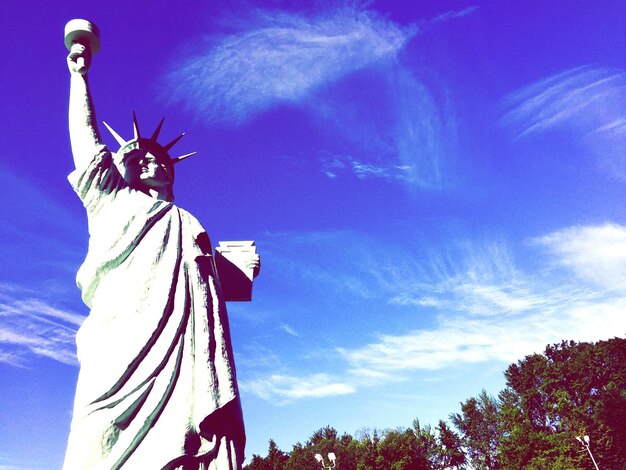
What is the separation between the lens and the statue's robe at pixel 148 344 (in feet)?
13.0

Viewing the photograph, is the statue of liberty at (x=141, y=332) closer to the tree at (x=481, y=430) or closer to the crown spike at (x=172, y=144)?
the crown spike at (x=172, y=144)

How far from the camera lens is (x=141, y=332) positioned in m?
4.51

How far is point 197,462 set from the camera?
12.8 ft

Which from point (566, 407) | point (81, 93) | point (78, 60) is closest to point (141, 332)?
point (81, 93)

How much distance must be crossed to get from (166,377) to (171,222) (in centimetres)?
201

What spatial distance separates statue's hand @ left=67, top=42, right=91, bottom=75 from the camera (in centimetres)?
587

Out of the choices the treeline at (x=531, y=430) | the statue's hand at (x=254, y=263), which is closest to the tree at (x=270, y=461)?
the treeline at (x=531, y=430)

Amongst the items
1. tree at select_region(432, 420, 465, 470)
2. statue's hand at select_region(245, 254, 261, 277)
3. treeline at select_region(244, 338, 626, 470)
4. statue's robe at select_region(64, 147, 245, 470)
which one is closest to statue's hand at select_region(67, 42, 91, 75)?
statue's robe at select_region(64, 147, 245, 470)

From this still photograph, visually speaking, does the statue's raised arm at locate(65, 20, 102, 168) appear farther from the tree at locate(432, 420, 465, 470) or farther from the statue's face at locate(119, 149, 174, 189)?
the tree at locate(432, 420, 465, 470)

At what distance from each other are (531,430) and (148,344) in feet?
153

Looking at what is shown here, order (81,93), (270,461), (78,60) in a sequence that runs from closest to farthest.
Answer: (81,93) < (78,60) < (270,461)

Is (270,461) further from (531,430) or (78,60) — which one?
(78,60)

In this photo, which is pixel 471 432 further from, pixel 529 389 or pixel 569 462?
pixel 569 462

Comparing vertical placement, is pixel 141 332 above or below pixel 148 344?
above
